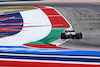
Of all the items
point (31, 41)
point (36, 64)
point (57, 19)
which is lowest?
point (36, 64)

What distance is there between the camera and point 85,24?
142 centimetres

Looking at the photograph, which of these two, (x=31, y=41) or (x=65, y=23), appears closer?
(x=31, y=41)

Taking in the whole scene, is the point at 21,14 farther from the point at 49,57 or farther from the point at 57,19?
the point at 49,57

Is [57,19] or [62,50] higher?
[57,19]

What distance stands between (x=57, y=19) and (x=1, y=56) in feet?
2.10

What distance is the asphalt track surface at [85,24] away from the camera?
112 centimetres

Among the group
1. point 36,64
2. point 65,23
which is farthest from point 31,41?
point 65,23

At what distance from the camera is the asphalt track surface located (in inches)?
44.2

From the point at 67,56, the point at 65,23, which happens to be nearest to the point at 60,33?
the point at 65,23

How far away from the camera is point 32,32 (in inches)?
50.7

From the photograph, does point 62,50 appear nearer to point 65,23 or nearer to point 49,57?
point 49,57

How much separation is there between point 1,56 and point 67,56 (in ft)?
1.27

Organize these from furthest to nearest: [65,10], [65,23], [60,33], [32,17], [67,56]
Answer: [65,10] → [32,17] → [65,23] → [60,33] → [67,56]

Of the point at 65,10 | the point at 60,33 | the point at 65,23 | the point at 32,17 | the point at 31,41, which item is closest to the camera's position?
the point at 31,41
